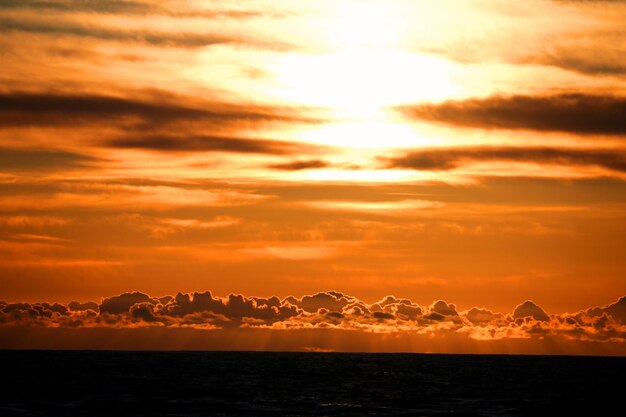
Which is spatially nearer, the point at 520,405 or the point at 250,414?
the point at 250,414

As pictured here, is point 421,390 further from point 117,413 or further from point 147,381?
point 117,413

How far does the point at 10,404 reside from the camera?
107 metres

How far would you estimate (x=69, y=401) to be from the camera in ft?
370

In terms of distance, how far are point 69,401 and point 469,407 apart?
4857 cm

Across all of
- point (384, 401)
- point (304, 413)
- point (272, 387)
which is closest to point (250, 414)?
point (304, 413)

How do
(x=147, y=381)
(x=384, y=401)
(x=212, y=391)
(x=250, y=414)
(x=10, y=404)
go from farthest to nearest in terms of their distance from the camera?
(x=147, y=381), (x=212, y=391), (x=384, y=401), (x=10, y=404), (x=250, y=414)

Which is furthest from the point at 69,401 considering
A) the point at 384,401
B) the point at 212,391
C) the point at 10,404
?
the point at 384,401

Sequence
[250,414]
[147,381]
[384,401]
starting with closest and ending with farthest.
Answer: [250,414]
[384,401]
[147,381]

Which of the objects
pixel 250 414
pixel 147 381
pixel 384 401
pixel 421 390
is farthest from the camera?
pixel 147 381

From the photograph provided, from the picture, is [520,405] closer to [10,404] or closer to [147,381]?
[10,404]

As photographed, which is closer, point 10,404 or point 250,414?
point 250,414

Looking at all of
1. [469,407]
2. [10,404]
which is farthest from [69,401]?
[469,407]

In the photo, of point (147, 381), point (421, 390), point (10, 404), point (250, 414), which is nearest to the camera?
point (250, 414)

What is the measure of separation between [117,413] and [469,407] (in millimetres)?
40927
